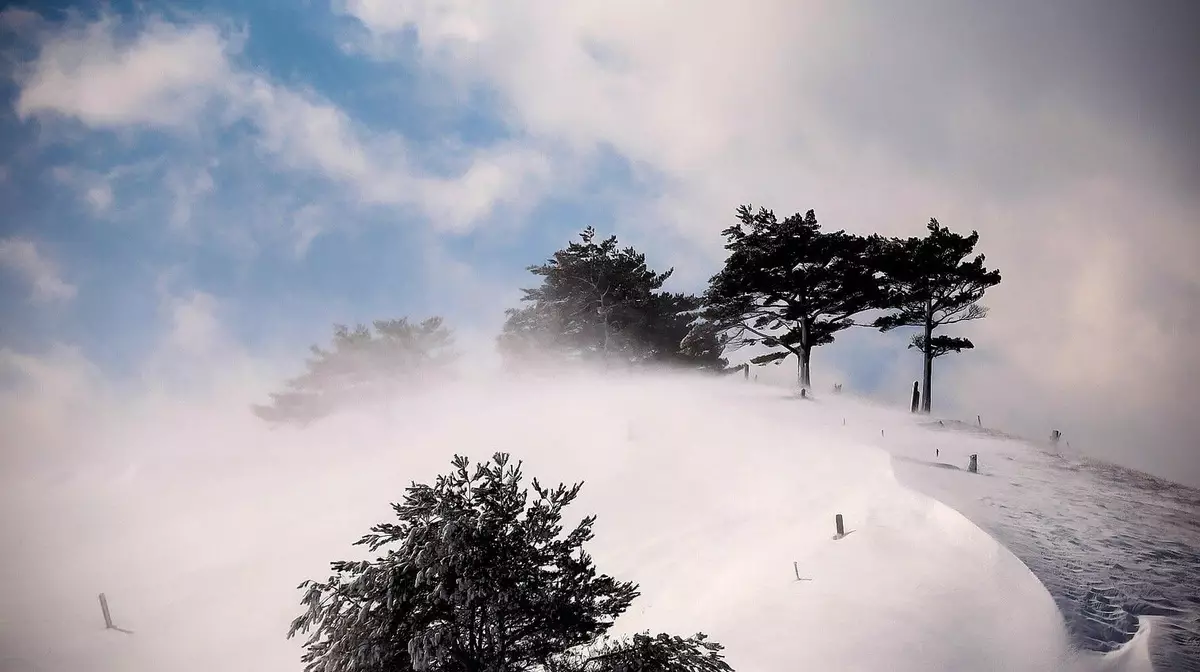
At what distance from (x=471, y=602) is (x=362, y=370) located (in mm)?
53345

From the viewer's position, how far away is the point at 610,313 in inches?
1657

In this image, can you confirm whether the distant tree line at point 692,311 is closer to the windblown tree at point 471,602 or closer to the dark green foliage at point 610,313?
the dark green foliage at point 610,313

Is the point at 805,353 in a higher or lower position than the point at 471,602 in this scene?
higher

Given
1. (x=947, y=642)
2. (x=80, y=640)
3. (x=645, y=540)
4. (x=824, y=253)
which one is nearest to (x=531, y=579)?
(x=947, y=642)

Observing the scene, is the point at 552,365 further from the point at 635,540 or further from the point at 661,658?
the point at 661,658

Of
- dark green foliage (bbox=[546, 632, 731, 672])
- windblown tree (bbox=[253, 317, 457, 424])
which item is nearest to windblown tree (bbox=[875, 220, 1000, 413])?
dark green foliage (bbox=[546, 632, 731, 672])

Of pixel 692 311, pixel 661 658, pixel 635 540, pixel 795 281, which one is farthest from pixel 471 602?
pixel 692 311

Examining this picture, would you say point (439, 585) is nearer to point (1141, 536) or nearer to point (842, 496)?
point (842, 496)

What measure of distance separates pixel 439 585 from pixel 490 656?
166cm

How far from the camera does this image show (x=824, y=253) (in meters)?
32.5

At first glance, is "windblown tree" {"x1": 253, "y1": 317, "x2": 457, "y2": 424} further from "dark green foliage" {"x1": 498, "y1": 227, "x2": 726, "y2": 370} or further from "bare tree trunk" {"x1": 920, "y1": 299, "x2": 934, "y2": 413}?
"bare tree trunk" {"x1": 920, "y1": 299, "x2": 934, "y2": 413}

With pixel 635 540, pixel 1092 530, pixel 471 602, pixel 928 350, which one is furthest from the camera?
pixel 928 350

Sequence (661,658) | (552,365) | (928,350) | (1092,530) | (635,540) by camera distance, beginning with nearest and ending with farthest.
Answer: (661,658) < (1092,530) < (635,540) < (928,350) < (552,365)

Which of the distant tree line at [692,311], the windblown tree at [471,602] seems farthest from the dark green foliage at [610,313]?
the windblown tree at [471,602]
